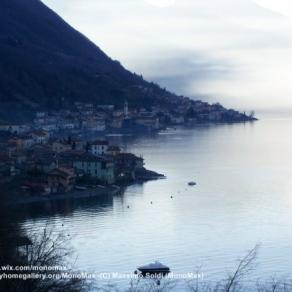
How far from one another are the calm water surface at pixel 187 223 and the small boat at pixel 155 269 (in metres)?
0.18

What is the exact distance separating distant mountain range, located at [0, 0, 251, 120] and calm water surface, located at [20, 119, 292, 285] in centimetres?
1241

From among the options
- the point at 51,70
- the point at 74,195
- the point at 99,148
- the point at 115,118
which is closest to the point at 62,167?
the point at 74,195

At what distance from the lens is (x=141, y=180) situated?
451 inches

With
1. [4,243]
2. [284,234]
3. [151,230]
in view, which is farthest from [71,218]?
[4,243]

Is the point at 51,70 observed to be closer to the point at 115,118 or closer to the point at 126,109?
the point at 126,109

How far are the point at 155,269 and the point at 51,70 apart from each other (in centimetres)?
2731

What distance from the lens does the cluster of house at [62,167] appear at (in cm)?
966

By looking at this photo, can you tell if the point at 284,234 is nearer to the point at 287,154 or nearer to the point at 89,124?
the point at 287,154

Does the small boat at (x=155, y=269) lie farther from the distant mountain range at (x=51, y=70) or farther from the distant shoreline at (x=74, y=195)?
the distant mountain range at (x=51, y=70)

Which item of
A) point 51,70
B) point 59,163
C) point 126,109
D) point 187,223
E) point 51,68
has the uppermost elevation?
point 51,68

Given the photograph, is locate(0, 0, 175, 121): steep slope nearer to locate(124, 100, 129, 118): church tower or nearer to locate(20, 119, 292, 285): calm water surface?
locate(124, 100, 129, 118): church tower

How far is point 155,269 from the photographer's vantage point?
17.0ft

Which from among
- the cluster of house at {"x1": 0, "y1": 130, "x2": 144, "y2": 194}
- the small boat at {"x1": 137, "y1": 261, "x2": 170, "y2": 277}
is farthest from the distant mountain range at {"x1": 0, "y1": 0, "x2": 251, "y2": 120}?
the small boat at {"x1": 137, "y1": 261, "x2": 170, "y2": 277}

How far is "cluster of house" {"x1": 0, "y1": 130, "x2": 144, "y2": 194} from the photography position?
9664 millimetres
